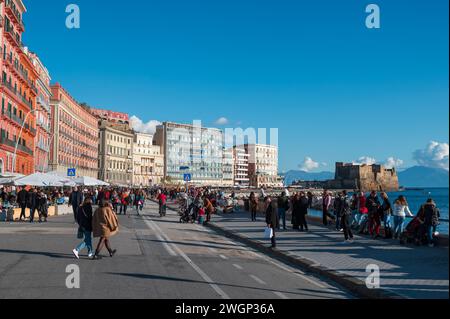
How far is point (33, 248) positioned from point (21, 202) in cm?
1447

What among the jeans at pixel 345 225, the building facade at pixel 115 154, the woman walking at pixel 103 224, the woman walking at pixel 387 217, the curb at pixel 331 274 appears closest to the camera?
the curb at pixel 331 274

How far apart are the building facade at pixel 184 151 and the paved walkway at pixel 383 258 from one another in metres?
145

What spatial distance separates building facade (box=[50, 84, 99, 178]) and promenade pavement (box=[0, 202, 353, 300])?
64486 mm

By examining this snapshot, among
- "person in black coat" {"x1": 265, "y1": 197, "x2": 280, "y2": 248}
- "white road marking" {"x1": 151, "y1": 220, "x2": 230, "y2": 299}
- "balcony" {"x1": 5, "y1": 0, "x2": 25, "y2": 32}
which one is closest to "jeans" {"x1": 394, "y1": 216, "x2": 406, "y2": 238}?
"person in black coat" {"x1": 265, "y1": 197, "x2": 280, "y2": 248}

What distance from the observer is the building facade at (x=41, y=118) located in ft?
227

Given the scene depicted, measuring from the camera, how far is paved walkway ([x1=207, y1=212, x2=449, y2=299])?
11.0 metres

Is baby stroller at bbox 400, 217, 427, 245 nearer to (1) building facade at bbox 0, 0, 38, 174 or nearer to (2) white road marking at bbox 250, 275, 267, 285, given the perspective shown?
(2) white road marking at bbox 250, 275, 267, 285

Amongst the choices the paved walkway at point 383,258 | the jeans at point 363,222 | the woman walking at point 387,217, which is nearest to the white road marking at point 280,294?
the paved walkway at point 383,258

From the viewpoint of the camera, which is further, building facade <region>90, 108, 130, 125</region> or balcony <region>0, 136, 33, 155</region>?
building facade <region>90, 108, 130, 125</region>

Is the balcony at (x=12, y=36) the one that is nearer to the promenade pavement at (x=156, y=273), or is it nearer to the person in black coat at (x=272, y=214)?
the promenade pavement at (x=156, y=273)

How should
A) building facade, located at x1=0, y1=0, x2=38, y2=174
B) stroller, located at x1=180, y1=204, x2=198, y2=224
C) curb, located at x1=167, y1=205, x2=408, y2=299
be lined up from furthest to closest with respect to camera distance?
1. building facade, located at x1=0, y1=0, x2=38, y2=174
2. stroller, located at x1=180, y1=204, x2=198, y2=224
3. curb, located at x1=167, y1=205, x2=408, y2=299
